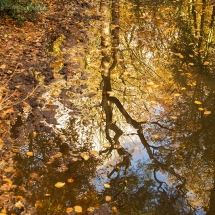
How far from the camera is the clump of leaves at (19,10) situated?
820 cm

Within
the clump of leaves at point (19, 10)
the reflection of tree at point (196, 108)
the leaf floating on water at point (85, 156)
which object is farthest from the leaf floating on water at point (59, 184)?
the clump of leaves at point (19, 10)

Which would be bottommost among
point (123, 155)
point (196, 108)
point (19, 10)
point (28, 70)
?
point (123, 155)

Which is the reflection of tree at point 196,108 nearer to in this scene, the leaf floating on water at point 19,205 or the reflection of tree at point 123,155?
the reflection of tree at point 123,155

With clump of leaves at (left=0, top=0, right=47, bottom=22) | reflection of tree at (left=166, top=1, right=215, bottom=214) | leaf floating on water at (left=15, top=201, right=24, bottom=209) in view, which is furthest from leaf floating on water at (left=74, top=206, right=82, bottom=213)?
clump of leaves at (left=0, top=0, right=47, bottom=22)

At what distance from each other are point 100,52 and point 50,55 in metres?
1.20

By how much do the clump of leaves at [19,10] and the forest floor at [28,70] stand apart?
0.62 feet

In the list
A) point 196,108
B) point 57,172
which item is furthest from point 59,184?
point 196,108

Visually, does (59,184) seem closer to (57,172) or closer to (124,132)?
(57,172)

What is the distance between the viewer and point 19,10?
327 inches

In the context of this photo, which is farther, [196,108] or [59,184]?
[196,108]

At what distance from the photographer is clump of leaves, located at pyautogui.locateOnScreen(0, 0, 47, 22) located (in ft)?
26.9

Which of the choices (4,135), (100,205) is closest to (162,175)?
(100,205)

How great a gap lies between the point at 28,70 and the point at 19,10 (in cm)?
296

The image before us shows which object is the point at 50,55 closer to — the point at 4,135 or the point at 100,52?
the point at 100,52
